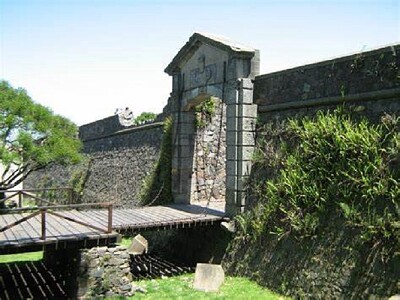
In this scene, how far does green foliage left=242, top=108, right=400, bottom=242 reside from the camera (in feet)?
21.6

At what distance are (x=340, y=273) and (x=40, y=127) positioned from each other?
10.0 m

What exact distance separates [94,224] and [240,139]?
3726 mm

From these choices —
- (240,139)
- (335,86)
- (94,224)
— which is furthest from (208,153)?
(335,86)

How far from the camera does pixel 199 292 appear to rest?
26.4ft

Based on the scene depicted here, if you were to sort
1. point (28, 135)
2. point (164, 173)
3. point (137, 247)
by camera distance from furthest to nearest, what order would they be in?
point (164, 173), point (28, 135), point (137, 247)

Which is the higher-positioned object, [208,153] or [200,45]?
[200,45]

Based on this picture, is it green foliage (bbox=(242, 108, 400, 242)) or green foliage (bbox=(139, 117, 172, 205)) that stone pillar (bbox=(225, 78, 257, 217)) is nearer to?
green foliage (bbox=(242, 108, 400, 242))

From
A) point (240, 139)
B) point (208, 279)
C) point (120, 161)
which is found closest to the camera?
point (208, 279)

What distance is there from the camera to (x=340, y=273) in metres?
6.85

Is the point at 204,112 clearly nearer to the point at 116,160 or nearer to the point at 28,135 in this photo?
the point at 28,135

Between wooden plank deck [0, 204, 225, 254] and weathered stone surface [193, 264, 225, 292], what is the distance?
1.45m

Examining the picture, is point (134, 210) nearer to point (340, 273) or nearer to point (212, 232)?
point (212, 232)

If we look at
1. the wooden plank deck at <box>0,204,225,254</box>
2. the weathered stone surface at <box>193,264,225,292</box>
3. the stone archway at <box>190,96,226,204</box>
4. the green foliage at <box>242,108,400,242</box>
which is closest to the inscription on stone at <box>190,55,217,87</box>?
the stone archway at <box>190,96,226,204</box>

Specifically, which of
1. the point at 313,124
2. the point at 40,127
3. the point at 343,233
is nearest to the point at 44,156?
the point at 40,127
